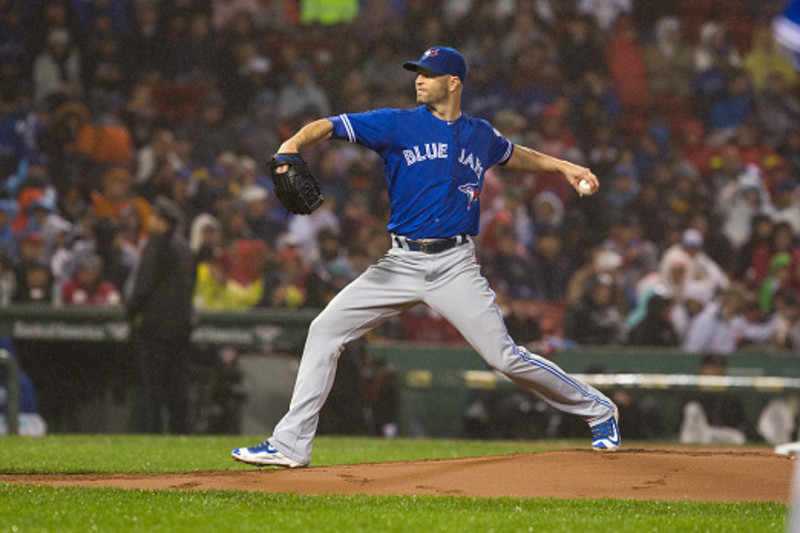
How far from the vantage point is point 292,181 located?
19.8 feet

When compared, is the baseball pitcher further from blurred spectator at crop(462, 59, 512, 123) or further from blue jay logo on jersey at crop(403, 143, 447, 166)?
blurred spectator at crop(462, 59, 512, 123)

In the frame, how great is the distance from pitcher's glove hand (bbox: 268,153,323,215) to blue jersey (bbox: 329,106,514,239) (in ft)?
1.01

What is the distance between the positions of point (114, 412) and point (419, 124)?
636cm

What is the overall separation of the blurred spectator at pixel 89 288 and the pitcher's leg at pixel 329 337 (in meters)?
6.06

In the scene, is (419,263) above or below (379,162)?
below

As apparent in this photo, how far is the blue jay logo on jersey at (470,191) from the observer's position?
641 cm

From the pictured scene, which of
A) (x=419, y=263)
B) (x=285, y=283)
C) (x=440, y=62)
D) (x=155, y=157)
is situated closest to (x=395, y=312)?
(x=419, y=263)

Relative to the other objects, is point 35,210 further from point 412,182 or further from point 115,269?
point 412,182

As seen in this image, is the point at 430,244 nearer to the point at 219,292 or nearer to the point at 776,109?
the point at 219,292

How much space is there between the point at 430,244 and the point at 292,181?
0.80 metres

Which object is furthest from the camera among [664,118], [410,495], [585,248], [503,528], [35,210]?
[664,118]

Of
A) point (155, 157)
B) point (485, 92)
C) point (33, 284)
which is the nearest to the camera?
point (33, 284)

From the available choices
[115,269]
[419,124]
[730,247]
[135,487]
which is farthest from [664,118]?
[135,487]

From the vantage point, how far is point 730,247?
15477 millimetres
